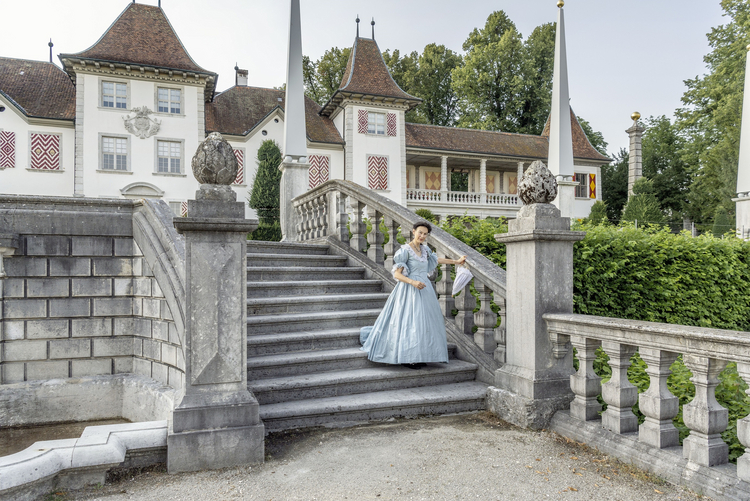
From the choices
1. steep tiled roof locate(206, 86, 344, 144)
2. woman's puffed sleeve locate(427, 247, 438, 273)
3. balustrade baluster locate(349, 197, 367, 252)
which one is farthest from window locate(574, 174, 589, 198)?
woman's puffed sleeve locate(427, 247, 438, 273)

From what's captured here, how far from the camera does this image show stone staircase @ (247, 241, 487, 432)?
14.3 feet

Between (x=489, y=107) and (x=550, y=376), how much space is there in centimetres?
3451

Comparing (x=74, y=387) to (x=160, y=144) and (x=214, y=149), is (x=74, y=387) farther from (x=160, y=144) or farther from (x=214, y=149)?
(x=160, y=144)

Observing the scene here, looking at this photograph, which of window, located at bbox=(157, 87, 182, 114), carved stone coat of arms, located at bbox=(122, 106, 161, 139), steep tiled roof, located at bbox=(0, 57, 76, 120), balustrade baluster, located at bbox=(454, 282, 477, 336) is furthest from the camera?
window, located at bbox=(157, 87, 182, 114)

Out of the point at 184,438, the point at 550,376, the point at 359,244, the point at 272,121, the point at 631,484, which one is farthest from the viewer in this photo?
the point at 272,121

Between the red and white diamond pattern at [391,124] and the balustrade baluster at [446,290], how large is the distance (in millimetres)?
21887

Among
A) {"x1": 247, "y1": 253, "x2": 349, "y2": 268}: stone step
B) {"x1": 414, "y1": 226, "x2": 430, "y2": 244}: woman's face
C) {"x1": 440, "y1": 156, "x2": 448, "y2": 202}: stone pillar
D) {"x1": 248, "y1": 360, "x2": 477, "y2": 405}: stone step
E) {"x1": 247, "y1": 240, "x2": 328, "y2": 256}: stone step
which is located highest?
{"x1": 440, "y1": 156, "x2": 448, "y2": 202}: stone pillar

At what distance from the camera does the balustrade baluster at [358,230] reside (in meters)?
7.48

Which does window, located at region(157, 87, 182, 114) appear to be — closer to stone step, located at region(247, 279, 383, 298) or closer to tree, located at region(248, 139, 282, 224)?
tree, located at region(248, 139, 282, 224)

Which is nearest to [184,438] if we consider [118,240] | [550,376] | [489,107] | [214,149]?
[214,149]

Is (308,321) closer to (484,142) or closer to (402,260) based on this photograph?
(402,260)

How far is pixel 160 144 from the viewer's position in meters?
23.3

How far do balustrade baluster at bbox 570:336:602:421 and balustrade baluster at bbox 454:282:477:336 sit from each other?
1.53 metres

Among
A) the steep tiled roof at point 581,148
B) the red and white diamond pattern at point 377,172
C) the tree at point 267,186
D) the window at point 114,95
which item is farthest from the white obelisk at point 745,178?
the window at point 114,95
